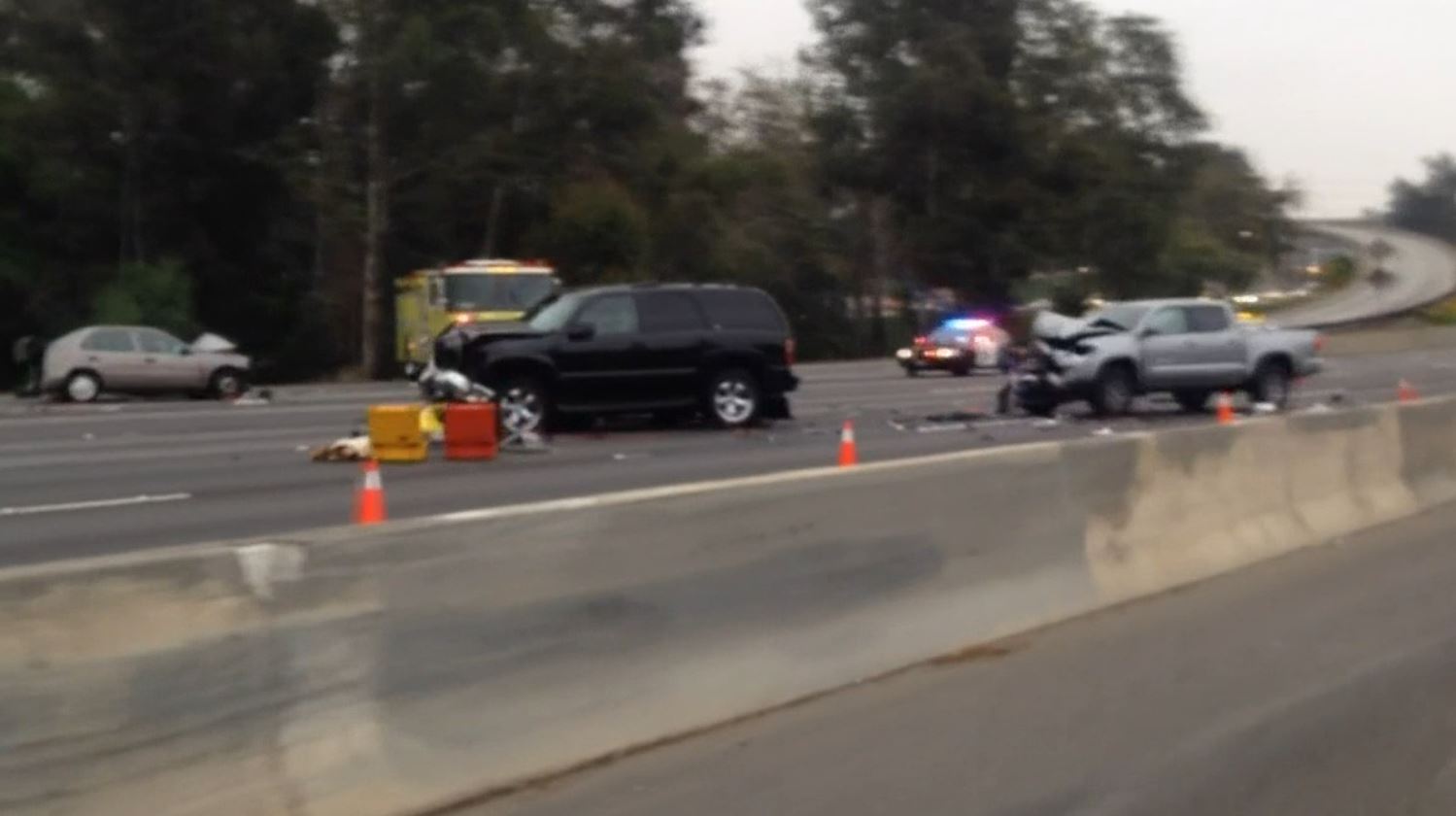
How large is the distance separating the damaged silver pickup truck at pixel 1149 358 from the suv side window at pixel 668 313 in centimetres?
633

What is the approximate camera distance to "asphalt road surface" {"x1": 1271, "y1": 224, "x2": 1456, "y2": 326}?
4260 inches

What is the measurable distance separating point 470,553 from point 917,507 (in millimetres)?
3385

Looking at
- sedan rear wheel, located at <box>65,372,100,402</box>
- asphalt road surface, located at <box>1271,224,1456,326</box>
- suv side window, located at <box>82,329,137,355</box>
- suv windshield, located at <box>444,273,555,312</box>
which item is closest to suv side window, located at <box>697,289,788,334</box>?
suv windshield, located at <box>444,273,555,312</box>

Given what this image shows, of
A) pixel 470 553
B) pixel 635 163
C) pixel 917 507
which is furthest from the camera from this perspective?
pixel 635 163

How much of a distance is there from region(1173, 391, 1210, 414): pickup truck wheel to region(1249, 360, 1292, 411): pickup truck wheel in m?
0.75

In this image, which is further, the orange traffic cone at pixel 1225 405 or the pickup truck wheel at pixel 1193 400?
the pickup truck wheel at pixel 1193 400

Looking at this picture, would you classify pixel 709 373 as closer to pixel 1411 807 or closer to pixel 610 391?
pixel 610 391

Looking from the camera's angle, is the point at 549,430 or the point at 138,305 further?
the point at 138,305

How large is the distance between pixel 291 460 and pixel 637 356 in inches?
227

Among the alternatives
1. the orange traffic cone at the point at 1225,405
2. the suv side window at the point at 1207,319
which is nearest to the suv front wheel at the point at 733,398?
the orange traffic cone at the point at 1225,405

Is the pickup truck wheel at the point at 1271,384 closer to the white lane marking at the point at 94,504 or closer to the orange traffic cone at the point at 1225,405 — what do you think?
the orange traffic cone at the point at 1225,405

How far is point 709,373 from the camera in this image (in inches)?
1103

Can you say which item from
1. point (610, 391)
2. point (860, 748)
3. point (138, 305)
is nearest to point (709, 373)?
point (610, 391)

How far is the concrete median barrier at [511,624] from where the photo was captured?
20.6 feet
